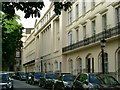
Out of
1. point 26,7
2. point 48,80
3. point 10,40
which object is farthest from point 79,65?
point 26,7

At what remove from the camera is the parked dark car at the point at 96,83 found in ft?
56.9

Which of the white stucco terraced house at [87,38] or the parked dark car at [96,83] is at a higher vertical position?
the white stucco terraced house at [87,38]

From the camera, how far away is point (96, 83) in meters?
17.9

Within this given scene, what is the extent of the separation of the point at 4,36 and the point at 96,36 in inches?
523

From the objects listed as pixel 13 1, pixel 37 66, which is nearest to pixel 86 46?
pixel 13 1

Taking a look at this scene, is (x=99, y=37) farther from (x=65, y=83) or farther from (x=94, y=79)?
(x=94, y=79)

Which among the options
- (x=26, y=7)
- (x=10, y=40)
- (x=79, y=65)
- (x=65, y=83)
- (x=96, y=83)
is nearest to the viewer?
(x=26, y=7)

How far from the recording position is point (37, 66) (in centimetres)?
8181

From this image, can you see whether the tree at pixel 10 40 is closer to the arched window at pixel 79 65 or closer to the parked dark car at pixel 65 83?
the arched window at pixel 79 65

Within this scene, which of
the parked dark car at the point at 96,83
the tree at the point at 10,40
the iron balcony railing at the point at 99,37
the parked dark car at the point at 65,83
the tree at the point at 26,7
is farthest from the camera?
the tree at the point at 10,40

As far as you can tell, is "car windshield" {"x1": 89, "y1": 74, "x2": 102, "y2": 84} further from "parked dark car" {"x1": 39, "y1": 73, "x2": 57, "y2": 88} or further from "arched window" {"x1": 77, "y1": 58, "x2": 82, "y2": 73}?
"arched window" {"x1": 77, "y1": 58, "x2": 82, "y2": 73}

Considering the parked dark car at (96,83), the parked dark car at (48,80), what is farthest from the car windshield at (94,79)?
the parked dark car at (48,80)

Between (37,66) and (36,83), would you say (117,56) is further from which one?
(37,66)

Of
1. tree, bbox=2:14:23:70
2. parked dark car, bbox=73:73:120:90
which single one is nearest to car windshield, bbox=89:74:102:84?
parked dark car, bbox=73:73:120:90
